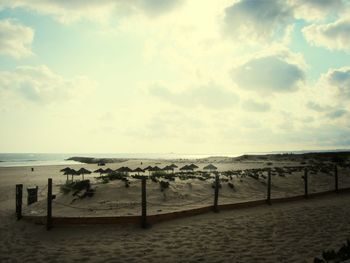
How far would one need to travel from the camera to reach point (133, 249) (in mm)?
10695

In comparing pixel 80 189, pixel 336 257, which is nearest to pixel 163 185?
pixel 80 189

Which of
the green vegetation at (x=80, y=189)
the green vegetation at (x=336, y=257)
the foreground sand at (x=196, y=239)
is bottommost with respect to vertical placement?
the foreground sand at (x=196, y=239)

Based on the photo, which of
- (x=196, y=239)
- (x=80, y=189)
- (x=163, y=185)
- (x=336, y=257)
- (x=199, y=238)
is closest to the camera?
(x=336, y=257)

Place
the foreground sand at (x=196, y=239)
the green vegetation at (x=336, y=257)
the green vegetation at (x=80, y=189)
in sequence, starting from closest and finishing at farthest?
the green vegetation at (x=336, y=257) → the foreground sand at (x=196, y=239) → the green vegetation at (x=80, y=189)

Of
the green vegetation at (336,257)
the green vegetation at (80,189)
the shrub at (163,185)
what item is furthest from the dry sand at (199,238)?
the shrub at (163,185)

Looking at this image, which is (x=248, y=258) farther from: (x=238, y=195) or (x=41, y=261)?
(x=238, y=195)

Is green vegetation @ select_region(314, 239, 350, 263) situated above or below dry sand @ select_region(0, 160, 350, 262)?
above

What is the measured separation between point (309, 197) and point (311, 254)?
12.9 m

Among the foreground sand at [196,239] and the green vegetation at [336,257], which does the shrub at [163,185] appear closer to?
the foreground sand at [196,239]

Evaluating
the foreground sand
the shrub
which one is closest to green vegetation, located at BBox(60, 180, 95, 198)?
the foreground sand

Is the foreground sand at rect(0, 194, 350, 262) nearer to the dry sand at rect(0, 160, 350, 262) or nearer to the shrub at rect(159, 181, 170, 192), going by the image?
the dry sand at rect(0, 160, 350, 262)

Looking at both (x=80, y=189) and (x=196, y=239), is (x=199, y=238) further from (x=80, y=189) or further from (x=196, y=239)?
(x=80, y=189)

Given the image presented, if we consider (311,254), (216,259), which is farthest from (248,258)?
(311,254)

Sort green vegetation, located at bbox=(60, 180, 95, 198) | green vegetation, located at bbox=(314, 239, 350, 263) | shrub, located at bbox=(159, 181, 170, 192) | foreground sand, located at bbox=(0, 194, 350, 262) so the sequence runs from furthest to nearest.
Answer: shrub, located at bbox=(159, 181, 170, 192)
green vegetation, located at bbox=(60, 180, 95, 198)
foreground sand, located at bbox=(0, 194, 350, 262)
green vegetation, located at bbox=(314, 239, 350, 263)
